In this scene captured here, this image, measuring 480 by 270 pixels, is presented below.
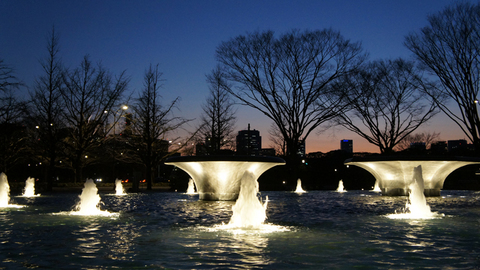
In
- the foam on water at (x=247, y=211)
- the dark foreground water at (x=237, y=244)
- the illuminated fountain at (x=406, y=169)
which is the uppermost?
the illuminated fountain at (x=406, y=169)

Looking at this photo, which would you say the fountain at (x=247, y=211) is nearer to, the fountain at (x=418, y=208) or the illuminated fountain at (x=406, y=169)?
the fountain at (x=418, y=208)

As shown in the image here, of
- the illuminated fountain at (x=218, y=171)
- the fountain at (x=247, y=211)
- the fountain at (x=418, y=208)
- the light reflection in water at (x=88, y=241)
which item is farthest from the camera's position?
the illuminated fountain at (x=218, y=171)

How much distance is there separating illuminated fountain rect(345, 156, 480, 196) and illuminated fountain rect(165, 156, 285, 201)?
5734 mm

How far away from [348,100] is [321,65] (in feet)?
13.2

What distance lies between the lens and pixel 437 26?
79.7 ft

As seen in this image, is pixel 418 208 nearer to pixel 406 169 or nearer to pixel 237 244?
pixel 237 244

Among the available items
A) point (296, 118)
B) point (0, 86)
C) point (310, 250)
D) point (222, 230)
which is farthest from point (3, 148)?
point (310, 250)

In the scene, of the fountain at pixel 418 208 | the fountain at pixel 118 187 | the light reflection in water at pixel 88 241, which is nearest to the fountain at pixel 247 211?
the light reflection in water at pixel 88 241

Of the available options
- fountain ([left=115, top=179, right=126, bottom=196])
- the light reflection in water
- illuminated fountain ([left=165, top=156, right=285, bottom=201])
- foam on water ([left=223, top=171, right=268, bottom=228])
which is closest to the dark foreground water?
the light reflection in water

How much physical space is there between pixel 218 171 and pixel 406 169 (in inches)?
366

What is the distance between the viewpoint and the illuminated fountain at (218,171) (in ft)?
55.3

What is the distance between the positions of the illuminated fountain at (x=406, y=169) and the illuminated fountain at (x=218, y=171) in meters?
5.73

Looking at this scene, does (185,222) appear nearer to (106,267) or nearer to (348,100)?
(106,267)

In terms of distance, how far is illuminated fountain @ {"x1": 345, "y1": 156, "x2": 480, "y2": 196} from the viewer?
1942 cm
